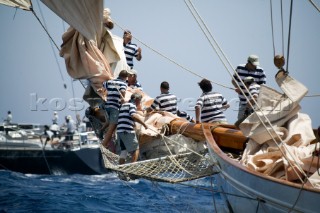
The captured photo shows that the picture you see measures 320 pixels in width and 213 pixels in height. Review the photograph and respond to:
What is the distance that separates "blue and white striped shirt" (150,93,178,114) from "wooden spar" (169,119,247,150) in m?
0.80

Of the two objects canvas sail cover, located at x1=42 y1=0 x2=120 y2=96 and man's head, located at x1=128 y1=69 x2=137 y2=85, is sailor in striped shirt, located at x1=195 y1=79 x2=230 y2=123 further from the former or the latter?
canvas sail cover, located at x1=42 y1=0 x2=120 y2=96

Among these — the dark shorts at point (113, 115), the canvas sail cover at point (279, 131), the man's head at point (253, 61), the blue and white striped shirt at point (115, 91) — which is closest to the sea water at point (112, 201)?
the dark shorts at point (113, 115)

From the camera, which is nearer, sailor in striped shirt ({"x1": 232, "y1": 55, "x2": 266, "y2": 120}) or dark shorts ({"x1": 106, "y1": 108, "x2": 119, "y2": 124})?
sailor in striped shirt ({"x1": 232, "y1": 55, "x2": 266, "y2": 120})

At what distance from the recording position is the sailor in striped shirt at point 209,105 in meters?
10.0

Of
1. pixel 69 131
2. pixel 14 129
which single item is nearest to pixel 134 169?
pixel 69 131

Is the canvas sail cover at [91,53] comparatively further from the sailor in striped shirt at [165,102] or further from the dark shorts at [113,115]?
the sailor in striped shirt at [165,102]

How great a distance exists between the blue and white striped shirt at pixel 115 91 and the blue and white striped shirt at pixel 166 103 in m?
0.72

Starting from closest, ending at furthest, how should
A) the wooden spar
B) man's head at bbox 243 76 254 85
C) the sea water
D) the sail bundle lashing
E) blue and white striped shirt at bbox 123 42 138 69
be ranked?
the sail bundle lashing → the wooden spar → man's head at bbox 243 76 254 85 → the sea water → blue and white striped shirt at bbox 123 42 138 69

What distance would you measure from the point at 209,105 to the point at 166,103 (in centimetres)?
116

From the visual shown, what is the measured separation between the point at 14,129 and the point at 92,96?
20176 millimetres

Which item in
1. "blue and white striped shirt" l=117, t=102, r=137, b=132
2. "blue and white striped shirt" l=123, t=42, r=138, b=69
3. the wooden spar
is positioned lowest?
the wooden spar

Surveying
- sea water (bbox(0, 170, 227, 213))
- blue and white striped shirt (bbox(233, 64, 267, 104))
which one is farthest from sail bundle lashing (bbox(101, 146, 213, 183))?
blue and white striped shirt (bbox(233, 64, 267, 104))

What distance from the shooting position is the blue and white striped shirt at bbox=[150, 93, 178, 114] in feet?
36.2

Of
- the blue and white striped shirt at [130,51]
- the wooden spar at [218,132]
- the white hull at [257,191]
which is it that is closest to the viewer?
the white hull at [257,191]
